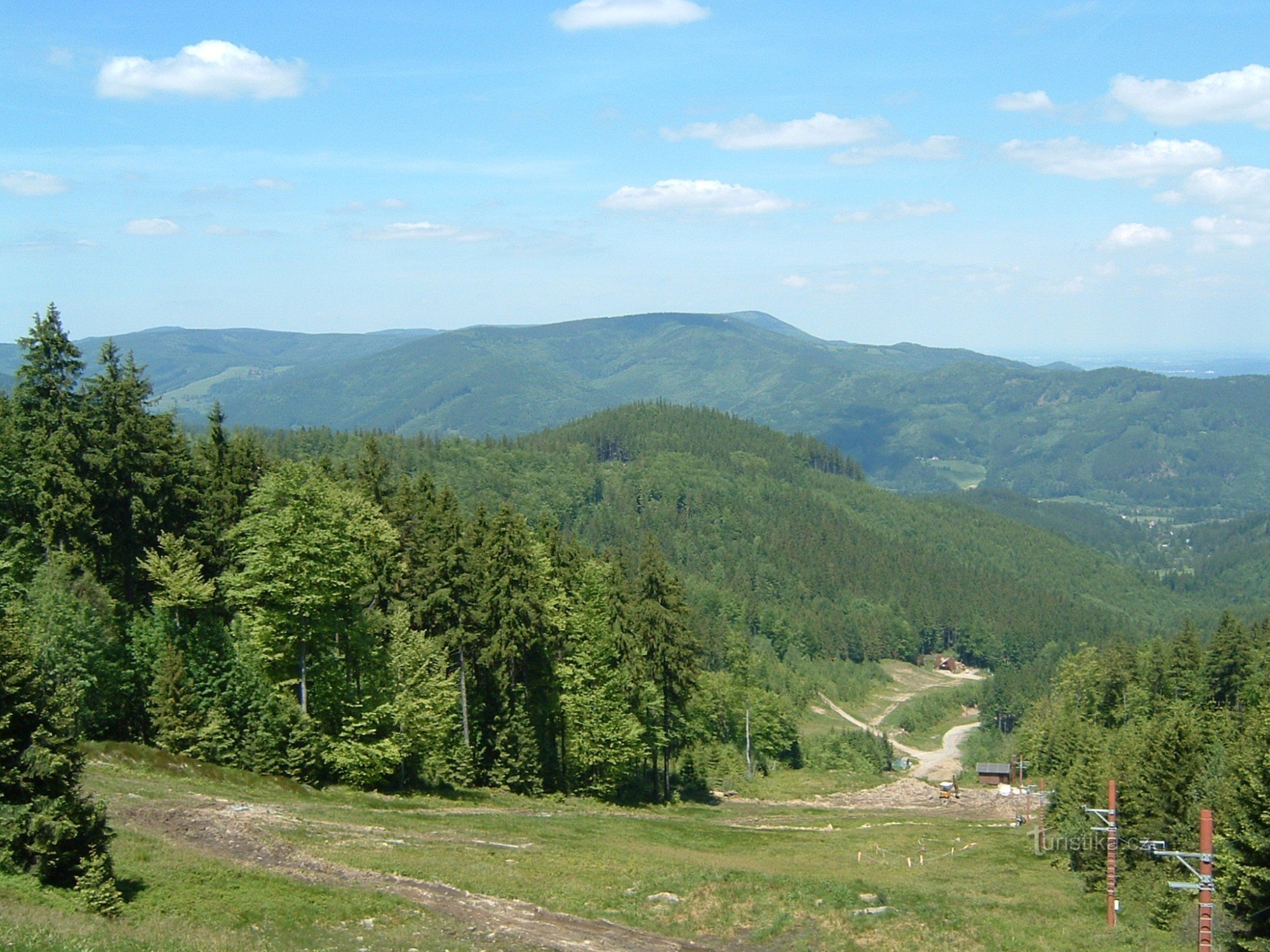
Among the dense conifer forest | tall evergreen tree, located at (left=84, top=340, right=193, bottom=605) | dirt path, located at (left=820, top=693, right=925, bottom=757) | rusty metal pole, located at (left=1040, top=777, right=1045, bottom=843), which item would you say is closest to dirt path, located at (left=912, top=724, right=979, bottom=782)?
dirt path, located at (left=820, top=693, right=925, bottom=757)

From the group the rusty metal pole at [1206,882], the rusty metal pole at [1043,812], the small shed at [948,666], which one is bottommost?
the small shed at [948,666]

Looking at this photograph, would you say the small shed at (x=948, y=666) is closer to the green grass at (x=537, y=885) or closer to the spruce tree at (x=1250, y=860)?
the green grass at (x=537, y=885)

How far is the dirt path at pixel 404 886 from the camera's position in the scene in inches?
1093

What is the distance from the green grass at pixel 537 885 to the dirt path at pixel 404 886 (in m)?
0.74

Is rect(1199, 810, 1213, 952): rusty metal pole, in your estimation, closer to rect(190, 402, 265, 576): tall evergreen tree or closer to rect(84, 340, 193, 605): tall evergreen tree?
rect(190, 402, 265, 576): tall evergreen tree

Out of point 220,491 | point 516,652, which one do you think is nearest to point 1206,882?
point 516,652

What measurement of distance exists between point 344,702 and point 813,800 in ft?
161

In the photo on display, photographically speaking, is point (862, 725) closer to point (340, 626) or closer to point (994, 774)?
point (994, 774)

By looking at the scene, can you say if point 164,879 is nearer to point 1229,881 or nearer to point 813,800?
point 1229,881

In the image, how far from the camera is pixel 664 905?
32812 mm

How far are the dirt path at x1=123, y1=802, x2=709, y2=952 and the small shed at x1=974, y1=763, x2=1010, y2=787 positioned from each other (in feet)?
288

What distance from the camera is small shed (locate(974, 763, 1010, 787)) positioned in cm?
10862

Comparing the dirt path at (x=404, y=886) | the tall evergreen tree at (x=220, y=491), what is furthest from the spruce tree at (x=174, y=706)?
the dirt path at (x=404, y=886)

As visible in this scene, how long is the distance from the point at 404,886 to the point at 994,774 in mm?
92435
